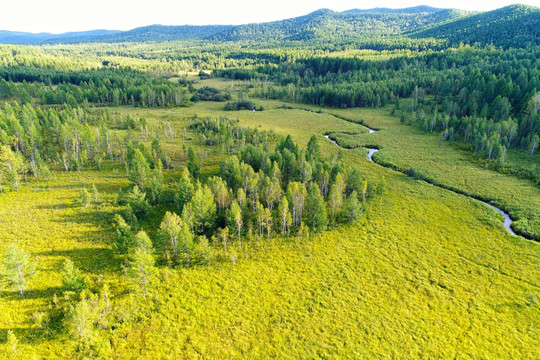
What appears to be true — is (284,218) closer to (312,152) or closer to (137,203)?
(137,203)

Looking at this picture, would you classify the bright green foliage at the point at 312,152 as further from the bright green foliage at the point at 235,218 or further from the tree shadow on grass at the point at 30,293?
the tree shadow on grass at the point at 30,293

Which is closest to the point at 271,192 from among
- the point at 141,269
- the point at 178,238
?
the point at 178,238

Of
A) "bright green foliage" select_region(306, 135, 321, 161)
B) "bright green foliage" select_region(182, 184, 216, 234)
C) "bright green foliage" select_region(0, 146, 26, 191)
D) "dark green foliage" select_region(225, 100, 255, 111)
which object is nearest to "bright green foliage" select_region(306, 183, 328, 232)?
"bright green foliage" select_region(306, 135, 321, 161)

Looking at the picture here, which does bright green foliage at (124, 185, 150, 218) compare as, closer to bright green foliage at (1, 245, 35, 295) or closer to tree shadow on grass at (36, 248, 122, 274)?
tree shadow on grass at (36, 248, 122, 274)

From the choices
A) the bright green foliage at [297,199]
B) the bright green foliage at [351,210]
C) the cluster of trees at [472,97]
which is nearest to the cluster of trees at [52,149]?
the bright green foliage at [297,199]

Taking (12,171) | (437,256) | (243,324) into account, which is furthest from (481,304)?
(12,171)

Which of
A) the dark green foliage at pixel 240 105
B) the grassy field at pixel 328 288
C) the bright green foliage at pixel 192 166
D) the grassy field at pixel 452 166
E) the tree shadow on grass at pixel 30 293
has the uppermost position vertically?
the dark green foliage at pixel 240 105
